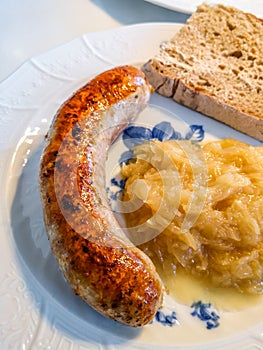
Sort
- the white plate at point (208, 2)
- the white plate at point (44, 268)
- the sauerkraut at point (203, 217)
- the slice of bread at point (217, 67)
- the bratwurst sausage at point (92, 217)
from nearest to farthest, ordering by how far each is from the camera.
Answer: the bratwurst sausage at point (92, 217) < the white plate at point (44, 268) < the sauerkraut at point (203, 217) < the slice of bread at point (217, 67) < the white plate at point (208, 2)

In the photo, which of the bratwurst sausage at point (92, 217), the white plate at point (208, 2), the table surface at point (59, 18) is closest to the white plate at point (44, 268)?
the bratwurst sausage at point (92, 217)

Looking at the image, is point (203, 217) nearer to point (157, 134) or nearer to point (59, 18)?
point (157, 134)

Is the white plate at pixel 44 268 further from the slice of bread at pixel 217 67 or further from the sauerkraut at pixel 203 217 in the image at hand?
the sauerkraut at pixel 203 217

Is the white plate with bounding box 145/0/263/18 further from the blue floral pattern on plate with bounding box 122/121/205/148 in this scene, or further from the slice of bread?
the blue floral pattern on plate with bounding box 122/121/205/148

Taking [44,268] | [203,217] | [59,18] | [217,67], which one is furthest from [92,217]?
[59,18]

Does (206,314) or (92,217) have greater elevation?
(92,217)

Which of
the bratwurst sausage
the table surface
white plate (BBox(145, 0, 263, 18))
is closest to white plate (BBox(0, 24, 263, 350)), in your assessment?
the bratwurst sausage
